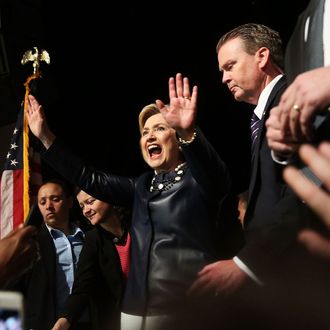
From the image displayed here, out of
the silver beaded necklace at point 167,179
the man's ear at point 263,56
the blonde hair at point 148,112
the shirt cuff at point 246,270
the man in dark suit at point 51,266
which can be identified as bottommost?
the man in dark suit at point 51,266

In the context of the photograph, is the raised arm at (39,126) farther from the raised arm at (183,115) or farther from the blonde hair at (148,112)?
the raised arm at (183,115)

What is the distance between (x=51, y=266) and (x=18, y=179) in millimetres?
478

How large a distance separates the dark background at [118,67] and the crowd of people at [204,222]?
47 cm

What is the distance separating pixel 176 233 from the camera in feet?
4.51

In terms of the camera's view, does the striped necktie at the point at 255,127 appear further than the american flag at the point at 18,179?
No

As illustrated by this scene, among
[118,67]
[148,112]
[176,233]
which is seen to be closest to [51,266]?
[148,112]

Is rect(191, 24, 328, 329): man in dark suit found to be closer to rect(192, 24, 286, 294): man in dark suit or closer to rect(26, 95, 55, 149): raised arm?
rect(192, 24, 286, 294): man in dark suit

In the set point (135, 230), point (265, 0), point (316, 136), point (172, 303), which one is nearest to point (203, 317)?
point (316, 136)

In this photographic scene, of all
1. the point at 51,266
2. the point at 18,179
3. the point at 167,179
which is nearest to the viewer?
the point at 167,179

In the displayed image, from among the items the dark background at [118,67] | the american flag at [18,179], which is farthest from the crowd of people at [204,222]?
the dark background at [118,67]

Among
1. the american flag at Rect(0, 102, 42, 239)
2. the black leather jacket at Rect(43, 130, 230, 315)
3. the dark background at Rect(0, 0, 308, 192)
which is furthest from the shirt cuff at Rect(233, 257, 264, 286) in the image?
the american flag at Rect(0, 102, 42, 239)

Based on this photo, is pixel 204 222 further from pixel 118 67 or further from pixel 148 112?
pixel 118 67

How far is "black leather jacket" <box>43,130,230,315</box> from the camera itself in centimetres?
133

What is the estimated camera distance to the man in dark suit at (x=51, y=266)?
2.09m
